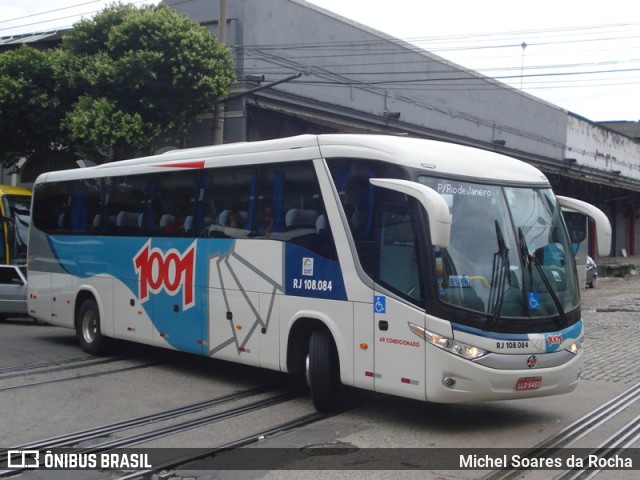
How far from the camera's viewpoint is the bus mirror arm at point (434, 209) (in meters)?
7.54

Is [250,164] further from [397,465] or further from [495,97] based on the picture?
[495,97]

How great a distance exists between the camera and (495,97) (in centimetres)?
4300

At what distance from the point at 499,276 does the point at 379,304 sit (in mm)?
1316

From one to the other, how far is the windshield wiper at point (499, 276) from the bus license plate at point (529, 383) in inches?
27.7

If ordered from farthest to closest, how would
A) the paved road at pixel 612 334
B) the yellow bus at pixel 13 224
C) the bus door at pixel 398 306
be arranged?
1. the yellow bus at pixel 13 224
2. the paved road at pixel 612 334
3. the bus door at pixel 398 306

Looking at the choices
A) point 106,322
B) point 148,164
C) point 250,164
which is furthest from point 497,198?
point 106,322

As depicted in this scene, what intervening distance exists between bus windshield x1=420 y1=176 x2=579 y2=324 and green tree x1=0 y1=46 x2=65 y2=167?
17.9 meters

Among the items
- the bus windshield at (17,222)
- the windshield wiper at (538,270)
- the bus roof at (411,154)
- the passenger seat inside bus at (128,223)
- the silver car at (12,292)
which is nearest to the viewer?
the windshield wiper at (538,270)

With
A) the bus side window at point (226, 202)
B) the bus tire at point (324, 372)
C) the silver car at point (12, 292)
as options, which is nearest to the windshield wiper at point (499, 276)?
the bus tire at point (324, 372)

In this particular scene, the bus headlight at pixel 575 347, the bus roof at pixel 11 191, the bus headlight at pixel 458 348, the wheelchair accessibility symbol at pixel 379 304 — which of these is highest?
the bus roof at pixel 11 191

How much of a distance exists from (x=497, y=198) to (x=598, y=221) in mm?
1512

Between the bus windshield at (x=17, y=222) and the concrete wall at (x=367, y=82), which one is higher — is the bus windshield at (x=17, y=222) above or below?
below

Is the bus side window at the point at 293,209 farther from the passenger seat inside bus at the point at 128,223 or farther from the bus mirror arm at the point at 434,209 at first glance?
the passenger seat inside bus at the point at 128,223

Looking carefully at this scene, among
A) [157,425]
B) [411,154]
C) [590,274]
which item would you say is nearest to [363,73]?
[590,274]
